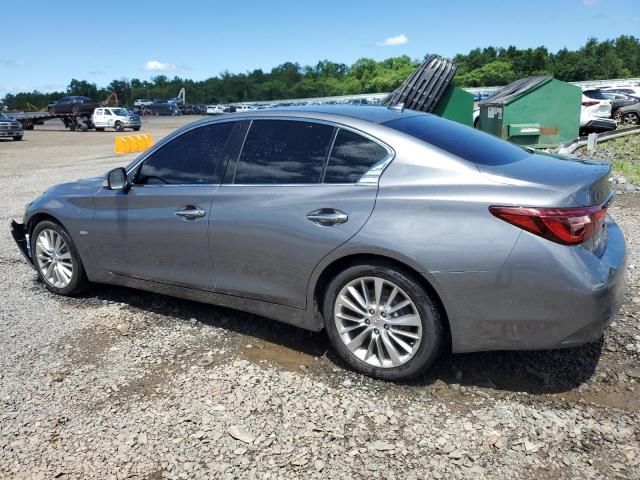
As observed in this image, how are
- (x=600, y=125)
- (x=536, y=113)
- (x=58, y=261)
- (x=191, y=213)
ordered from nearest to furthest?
(x=191, y=213) → (x=58, y=261) → (x=536, y=113) → (x=600, y=125)

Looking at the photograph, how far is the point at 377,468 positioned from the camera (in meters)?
2.70

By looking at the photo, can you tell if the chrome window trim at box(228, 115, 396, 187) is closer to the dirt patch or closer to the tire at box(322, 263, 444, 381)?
the tire at box(322, 263, 444, 381)

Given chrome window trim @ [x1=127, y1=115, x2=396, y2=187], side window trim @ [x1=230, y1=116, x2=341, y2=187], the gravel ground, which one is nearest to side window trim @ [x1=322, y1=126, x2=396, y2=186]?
chrome window trim @ [x1=127, y1=115, x2=396, y2=187]

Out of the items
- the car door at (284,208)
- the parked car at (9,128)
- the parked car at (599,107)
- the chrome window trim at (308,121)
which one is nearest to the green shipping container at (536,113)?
the parked car at (599,107)

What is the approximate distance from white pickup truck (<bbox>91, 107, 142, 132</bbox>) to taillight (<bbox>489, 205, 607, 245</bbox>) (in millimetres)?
41402

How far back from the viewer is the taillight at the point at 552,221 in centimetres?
293

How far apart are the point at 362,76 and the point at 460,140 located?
139995 mm

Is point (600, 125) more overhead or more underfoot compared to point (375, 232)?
more underfoot

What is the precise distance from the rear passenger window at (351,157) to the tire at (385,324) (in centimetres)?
57

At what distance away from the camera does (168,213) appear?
4.16 m

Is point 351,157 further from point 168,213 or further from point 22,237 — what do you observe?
point 22,237

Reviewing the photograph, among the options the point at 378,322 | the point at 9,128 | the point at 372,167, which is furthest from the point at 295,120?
the point at 9,128

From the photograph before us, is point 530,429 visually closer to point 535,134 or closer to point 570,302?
point 570,302

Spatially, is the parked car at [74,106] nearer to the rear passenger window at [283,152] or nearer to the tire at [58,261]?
the tire at [58,261]
